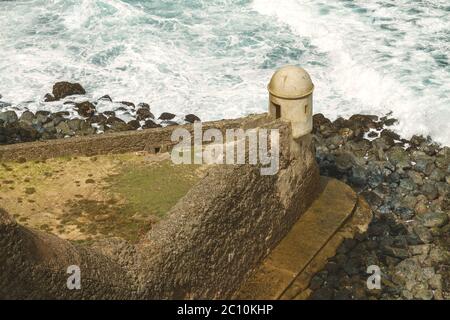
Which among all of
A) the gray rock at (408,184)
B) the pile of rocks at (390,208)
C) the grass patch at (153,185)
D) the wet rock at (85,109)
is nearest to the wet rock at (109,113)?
the wet rock at (85,109)

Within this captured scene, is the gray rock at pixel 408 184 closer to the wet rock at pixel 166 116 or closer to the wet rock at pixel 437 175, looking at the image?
the wet rock at pixel 437 175

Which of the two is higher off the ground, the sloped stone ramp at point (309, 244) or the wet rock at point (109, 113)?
the sloped stone ramp at point (309, 244)

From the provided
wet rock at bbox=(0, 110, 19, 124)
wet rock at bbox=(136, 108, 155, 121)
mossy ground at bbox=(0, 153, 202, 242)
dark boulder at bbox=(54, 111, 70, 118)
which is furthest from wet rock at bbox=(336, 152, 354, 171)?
wet rock at bbox=(0, 110, 19, 124)

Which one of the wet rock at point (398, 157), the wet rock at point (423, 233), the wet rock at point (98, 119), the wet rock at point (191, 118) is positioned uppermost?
the wet rock at point (98, 119)

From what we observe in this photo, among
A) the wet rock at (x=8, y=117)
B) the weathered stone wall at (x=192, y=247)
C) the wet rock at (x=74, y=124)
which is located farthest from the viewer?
the wet rock at (x=8, y=117)

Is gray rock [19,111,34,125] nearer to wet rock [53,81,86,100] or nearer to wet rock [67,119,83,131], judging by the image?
wet rock [67,119,83,131]

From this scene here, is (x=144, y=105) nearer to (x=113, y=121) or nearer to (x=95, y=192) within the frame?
(x=113, y=121)
